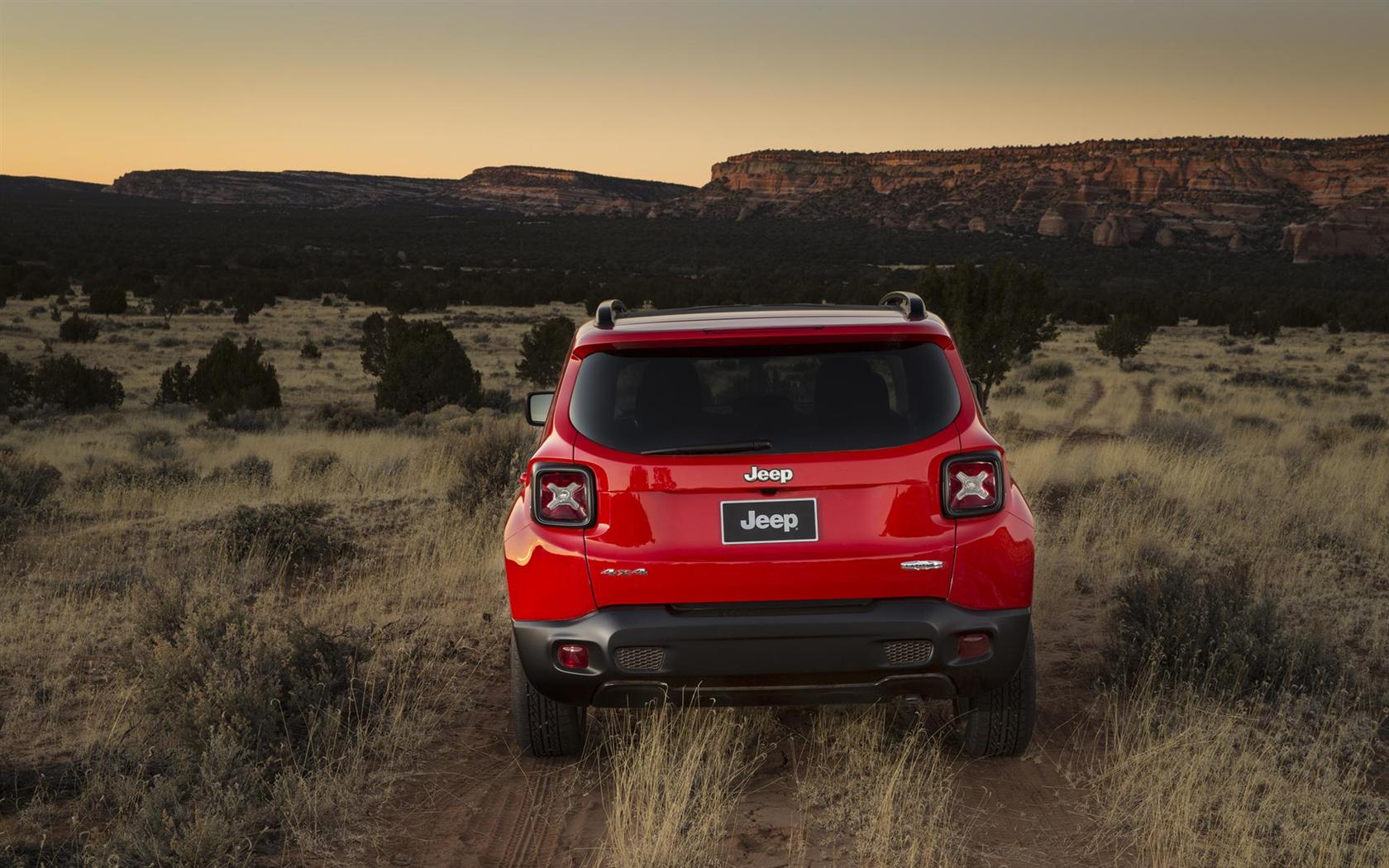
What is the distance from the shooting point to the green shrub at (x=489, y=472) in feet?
Answer: 35.0

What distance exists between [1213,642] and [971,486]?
2.59 m

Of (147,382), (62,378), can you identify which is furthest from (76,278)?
(62,378)

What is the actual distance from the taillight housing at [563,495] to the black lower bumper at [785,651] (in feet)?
1.16

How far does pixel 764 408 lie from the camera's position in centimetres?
415

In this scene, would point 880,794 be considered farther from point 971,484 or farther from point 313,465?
point 313,465

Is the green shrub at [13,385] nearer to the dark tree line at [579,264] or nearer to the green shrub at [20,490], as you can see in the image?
the green shrub at [20,490]

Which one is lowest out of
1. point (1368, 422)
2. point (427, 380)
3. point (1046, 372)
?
point (1046, 372)

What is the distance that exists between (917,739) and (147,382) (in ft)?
87.3

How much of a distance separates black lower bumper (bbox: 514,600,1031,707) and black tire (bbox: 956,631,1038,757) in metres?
0.44

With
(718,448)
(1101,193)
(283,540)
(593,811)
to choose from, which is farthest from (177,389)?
(1101,193)

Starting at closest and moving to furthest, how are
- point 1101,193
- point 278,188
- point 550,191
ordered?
Result: point 1101,193, point 278,188, point 550,191

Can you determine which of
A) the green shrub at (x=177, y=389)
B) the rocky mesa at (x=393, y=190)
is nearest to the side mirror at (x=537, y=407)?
the green shrub at (x=177, y=389)

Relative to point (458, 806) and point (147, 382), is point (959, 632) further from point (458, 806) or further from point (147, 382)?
point (147, 382)

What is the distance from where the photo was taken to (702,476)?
3932 millimetres
